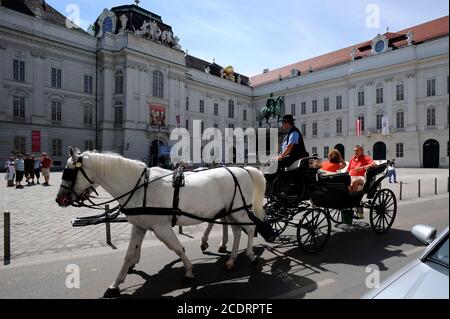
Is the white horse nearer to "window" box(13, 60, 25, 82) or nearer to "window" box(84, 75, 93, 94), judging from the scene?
"window" box(13, 60, 25, 82)

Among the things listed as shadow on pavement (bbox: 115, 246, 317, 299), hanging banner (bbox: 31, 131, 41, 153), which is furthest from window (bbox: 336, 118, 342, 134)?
shadow on pavement (bbox: 115, 246, 317, 299)

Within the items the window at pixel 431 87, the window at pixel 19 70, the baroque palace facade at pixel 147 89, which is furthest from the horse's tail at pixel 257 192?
the window at pixel 431 87

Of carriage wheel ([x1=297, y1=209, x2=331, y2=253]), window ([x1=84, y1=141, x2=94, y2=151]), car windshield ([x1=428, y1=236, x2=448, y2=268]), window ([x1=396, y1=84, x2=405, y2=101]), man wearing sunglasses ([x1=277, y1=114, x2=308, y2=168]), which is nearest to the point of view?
car windshield ([x1=428, y1=236, x2=448, y2=268])

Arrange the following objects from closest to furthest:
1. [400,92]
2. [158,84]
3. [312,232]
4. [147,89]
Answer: [312,232], [147,89], [158,84], [400,92]

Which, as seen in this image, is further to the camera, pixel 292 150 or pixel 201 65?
pixel 201 65

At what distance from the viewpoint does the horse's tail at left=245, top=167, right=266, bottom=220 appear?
5500 millimetres

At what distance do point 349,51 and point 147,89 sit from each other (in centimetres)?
3413

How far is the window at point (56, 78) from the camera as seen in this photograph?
37.8 metres

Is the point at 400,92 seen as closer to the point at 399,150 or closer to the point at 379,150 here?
the point at 399,150

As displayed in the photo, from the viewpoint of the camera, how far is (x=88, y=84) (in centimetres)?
4091

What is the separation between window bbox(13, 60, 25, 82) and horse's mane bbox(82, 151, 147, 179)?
37852mm

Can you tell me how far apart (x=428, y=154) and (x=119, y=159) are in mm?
47554

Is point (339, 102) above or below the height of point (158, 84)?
below

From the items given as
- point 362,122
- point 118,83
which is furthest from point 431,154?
point 118,83
